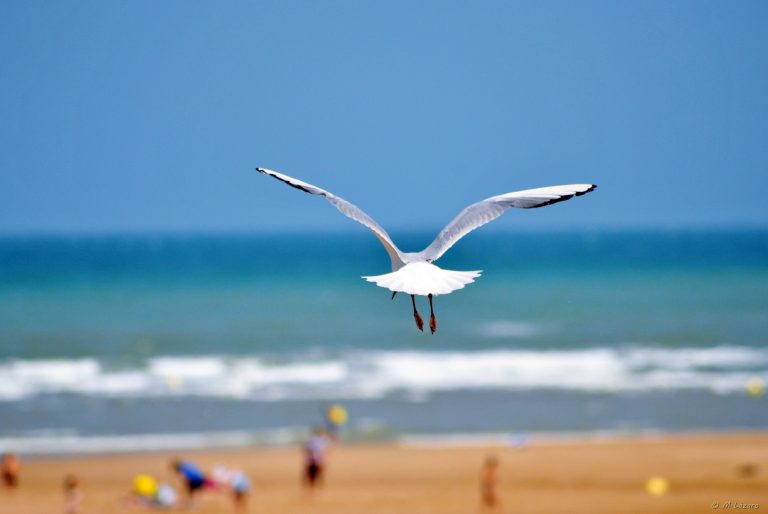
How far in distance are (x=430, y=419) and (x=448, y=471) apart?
4.58 meters

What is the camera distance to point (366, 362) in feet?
105

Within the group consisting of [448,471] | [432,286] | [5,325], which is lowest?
[448,471]

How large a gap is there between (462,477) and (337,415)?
207 inches

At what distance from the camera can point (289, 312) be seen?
4938 cm

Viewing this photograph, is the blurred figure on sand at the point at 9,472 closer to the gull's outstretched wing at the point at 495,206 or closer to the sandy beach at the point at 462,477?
the sandy beach at the point at 462,477

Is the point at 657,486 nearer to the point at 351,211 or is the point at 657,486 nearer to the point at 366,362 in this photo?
the point at 351,211

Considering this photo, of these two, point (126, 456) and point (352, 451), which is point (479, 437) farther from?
point (126, 456)

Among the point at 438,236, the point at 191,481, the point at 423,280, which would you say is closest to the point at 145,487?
the point at 191,481

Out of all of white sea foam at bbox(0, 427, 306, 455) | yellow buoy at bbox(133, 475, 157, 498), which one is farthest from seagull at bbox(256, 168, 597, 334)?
white sea foam at bbox(0, 427, 306, 455)

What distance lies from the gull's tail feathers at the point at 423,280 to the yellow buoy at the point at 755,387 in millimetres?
21318

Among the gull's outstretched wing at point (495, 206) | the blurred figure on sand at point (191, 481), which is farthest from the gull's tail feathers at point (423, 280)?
the blurred figure on sand at point (191, 481)

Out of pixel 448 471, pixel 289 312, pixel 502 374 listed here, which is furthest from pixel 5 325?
pixel 448 471

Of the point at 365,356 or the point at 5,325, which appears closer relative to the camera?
the point at 365,356

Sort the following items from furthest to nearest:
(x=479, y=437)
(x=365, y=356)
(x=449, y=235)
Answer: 1. (x=365, y=356)
2. (x=479, y=437)
3. (x=449, y=235)
